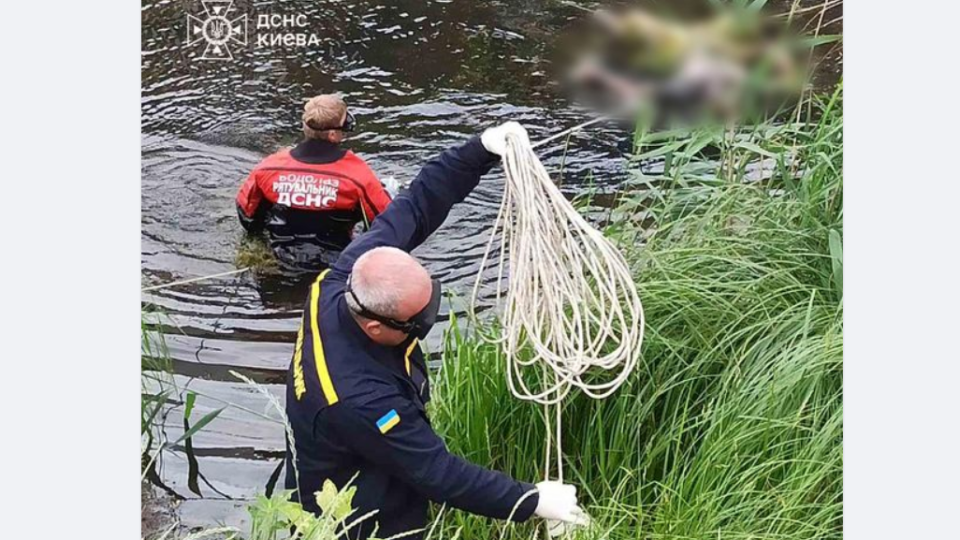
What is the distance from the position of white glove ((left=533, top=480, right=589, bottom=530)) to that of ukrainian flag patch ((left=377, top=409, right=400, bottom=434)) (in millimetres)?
343

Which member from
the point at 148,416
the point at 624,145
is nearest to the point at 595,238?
the point at 148,416

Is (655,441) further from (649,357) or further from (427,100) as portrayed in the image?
(427,100)

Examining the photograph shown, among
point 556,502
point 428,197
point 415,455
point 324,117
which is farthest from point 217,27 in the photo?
point 556,502

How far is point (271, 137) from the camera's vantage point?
5.30 metres

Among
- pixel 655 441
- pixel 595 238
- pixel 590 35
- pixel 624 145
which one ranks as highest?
pixel 590 35

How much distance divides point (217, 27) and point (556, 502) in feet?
6.29

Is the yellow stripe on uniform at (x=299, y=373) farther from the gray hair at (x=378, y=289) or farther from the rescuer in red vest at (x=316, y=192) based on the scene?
the rescuer in red vest at (x=316, y=192)

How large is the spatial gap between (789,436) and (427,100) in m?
3.39

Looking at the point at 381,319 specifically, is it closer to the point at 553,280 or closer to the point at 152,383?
the point at 553,280

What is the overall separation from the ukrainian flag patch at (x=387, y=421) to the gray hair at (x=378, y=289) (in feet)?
0.63

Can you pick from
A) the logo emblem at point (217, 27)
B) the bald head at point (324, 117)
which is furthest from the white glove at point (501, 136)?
the bald head at point (324, 117)

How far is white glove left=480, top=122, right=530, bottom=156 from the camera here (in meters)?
2.52
